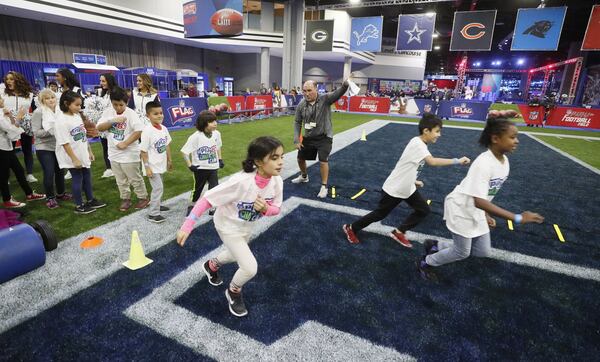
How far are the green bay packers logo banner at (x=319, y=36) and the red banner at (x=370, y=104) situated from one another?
18.3 feet

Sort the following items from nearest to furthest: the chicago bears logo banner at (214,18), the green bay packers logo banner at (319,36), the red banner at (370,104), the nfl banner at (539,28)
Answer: the nfl banner at (539,28), the chicago bears logo banner at (214,18), the green bay packers logo banner at (319,36), the red banner at (370,104)

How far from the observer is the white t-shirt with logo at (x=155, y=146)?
423 centimetres

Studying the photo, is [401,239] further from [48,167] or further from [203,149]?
[48,167]

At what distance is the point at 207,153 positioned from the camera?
175 inches

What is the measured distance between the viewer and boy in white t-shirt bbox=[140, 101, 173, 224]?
13.9 ft

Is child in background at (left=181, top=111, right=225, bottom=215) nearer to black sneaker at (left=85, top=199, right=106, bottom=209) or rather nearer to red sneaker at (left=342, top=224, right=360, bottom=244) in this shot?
black sneaker at (left=85, top=199, right=106, bottom=209)

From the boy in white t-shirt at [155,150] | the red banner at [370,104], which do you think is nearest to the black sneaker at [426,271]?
the boy in white t-shirt at [155,150]

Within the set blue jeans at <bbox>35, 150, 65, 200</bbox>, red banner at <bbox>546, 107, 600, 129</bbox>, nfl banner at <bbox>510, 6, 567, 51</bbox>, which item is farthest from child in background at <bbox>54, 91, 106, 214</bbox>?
red banner at <bbox>546, 107, 600, 129</bbox>

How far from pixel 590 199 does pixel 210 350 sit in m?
7.36

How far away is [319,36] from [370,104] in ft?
21.7

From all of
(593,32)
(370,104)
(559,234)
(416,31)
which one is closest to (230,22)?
(416,31)

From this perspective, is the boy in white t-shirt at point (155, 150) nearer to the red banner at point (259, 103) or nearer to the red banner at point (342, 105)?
the red banner at point (259, 103)

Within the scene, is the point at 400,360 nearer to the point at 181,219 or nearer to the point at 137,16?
the point at 181,219

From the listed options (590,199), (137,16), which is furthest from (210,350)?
(137,16)
